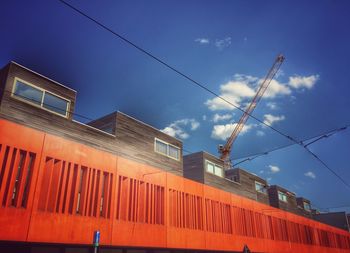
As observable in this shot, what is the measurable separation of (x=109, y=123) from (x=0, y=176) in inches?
463

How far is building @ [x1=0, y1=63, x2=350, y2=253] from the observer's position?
14828mm

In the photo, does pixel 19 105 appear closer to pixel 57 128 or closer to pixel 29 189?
pixel 57 128

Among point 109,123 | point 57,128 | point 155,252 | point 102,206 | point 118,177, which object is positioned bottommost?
point 155,252

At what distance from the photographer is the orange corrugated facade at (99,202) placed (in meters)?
14.6

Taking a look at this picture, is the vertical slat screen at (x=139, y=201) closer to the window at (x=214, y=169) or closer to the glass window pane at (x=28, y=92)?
the glass window pane at (x=28, y=92)

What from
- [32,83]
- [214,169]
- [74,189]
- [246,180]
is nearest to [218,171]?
[214,169]

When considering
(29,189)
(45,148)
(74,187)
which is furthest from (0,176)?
(74,187)

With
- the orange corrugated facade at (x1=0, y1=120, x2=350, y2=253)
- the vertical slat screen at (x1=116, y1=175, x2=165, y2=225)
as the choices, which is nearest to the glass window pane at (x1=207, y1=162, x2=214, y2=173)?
the orange corrugated facade at (x1=0, y1=120, x2=350, y2=253)

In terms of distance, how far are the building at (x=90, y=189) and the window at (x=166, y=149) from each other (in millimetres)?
97

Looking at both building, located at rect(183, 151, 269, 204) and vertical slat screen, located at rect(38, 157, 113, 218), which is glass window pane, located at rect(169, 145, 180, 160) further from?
vertical slat screen, located at rect(38, 157, 113, 218)

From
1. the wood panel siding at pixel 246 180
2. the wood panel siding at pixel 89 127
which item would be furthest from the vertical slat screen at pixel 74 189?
the wood panel siding at pixel 246 180

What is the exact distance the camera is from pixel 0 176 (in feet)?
46.5

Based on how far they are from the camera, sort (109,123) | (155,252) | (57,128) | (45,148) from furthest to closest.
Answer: (109,123) < (155,252) < (57,128) < (45,148)

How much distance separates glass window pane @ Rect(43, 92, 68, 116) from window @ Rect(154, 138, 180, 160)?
9563mm
